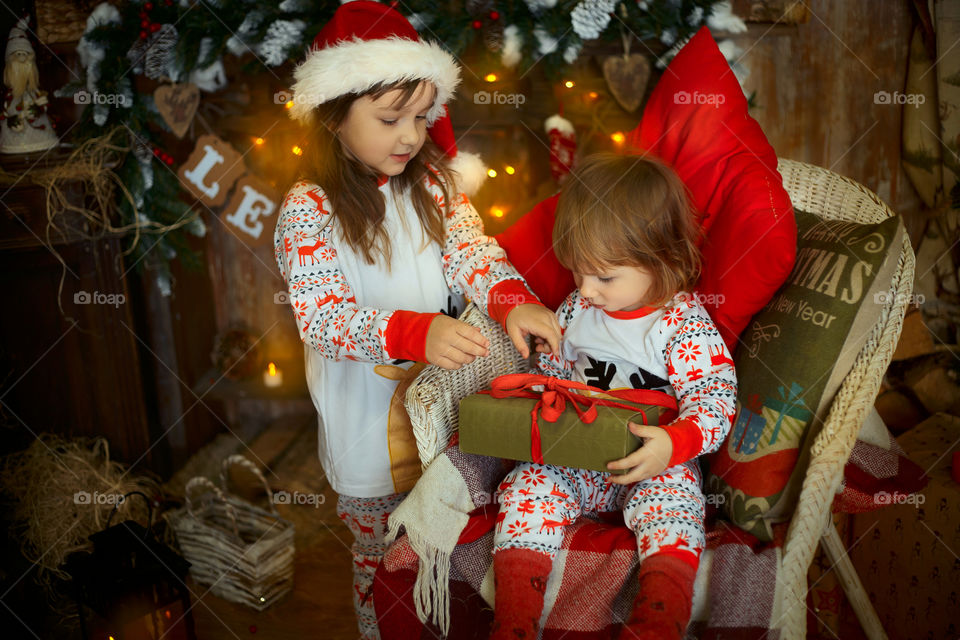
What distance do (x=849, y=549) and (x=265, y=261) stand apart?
2.02 meters

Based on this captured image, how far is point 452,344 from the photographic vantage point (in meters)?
1.35

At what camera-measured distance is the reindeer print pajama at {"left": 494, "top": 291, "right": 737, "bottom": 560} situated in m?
1.29

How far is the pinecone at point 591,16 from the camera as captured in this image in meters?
2.06

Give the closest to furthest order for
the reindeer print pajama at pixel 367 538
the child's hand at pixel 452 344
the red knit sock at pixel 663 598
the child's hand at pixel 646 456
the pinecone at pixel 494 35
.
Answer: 1. the red knit sock at pixel 663 598
2. the child's hand at pixel 646 456
3. the child's hand at pixel 452 344
4. the reindeer print pajama at pixel 367 538
5. the pinecone at pixel 494 35

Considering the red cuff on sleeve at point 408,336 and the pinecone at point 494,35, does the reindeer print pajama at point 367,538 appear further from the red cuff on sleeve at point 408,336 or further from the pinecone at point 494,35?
the pinecone at point 494,35

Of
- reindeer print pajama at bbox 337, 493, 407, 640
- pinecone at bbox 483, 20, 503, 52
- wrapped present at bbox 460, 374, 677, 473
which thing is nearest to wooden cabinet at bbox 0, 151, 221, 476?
reindeer print pajama at bbox 337, 493, 407, 640

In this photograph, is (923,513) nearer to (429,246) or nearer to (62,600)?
(429,246)

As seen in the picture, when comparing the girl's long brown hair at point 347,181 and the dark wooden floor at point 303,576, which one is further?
the dark wooden floor at point 303,576

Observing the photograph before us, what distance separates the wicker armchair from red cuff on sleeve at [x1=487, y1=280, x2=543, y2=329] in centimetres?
5

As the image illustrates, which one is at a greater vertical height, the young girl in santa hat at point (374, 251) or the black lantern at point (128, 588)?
the young girl in santa hat at point (374, 251)

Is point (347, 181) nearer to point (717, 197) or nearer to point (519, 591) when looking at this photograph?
point (717, 197)

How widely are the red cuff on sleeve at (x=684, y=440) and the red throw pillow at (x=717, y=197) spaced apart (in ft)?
0.98

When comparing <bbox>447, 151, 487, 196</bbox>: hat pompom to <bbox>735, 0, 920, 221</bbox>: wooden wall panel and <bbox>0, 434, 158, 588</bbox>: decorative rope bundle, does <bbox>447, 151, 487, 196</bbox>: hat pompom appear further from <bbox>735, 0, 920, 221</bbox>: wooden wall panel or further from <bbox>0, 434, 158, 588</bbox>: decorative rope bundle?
<bbox>0, 434, 158, 588</bbox>: decorative rope bundle

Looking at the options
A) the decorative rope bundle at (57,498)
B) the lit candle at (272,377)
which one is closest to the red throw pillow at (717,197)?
the lit candle at (272,377)
